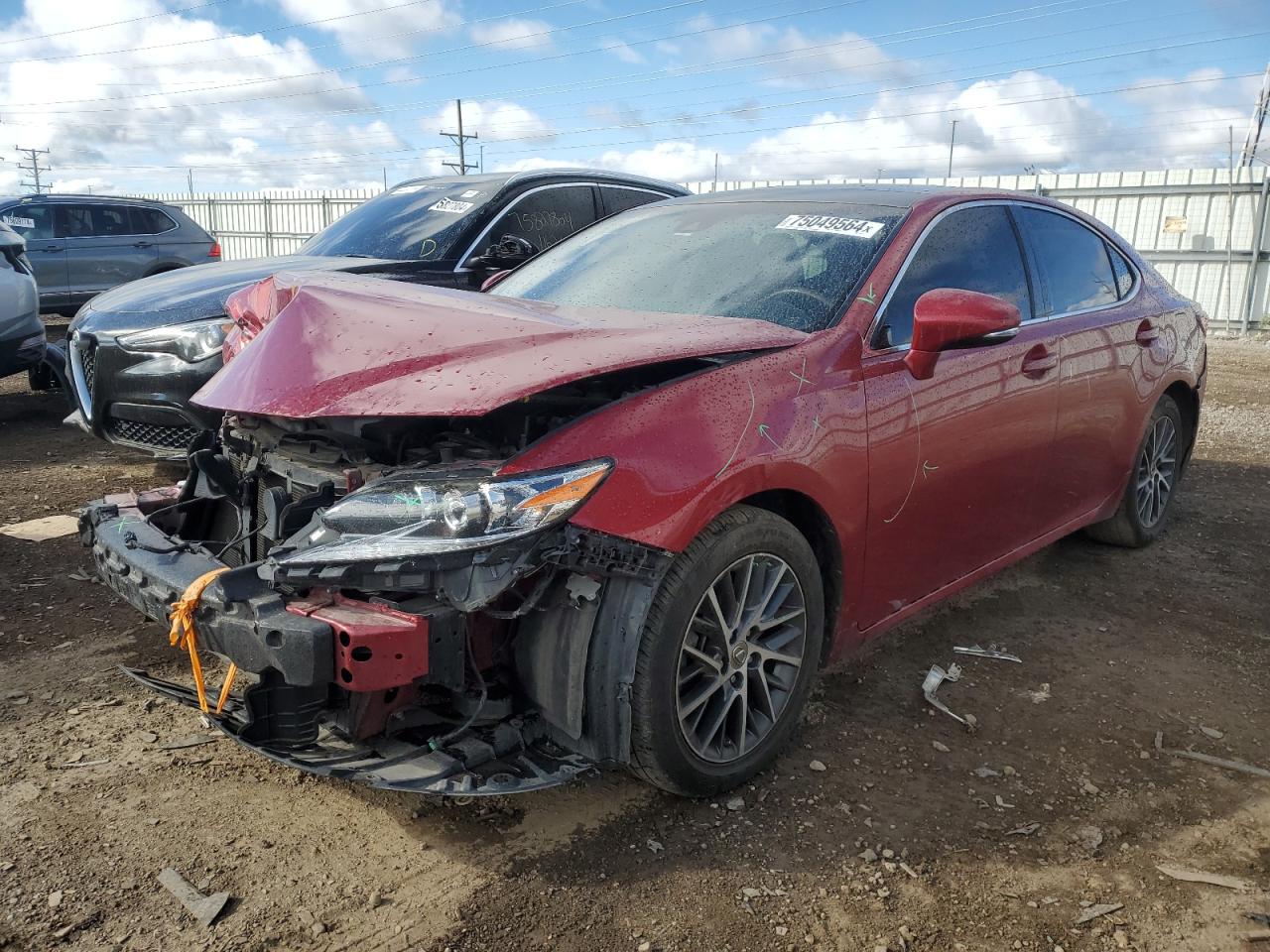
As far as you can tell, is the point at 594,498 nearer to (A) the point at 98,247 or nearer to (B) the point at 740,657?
(B) the point at 740,657

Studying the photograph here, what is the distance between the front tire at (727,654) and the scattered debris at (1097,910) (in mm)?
858

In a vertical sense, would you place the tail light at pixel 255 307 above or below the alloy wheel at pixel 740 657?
above

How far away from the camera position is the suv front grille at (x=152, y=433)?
5184 millimetres

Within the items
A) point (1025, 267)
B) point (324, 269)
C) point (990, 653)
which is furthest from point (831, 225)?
point (324, 269)

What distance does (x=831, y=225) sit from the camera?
3.32 metres

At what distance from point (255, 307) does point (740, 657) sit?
196cm

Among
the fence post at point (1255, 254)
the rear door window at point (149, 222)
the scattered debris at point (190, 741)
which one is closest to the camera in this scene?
the scattered debris at point (190, 741)

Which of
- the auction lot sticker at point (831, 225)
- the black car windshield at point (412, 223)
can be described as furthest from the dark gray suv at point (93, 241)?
the auction lot sticker at point (831, 225)

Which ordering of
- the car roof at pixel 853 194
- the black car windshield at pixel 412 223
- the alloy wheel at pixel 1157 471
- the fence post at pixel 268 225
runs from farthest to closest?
the fence post at pixel 268 225 → the black car windshield at pixel 412 223 → the alloy wheel at pixel 1157 471 → the car roof at pixel 853 194

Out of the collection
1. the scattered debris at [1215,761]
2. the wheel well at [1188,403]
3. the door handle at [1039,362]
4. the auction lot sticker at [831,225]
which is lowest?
the scattered debris at [1215,761]

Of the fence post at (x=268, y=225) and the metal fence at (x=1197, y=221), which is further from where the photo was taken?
the fence post at (x=268, y=225)

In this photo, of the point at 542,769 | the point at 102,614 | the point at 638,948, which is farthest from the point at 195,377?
the point at 638,948

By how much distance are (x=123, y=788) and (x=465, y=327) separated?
5.10 ft

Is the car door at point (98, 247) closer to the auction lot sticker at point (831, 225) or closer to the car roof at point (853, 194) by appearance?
the car roof at point (853, 194)
